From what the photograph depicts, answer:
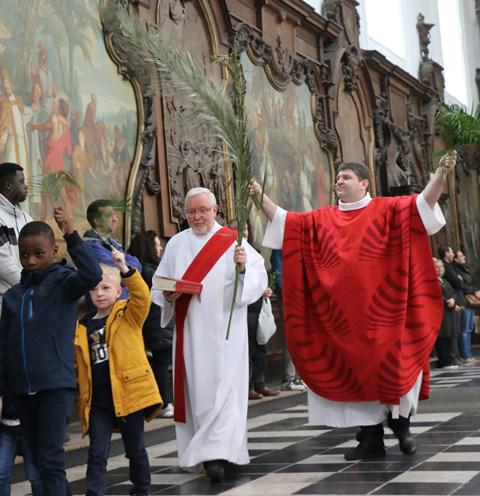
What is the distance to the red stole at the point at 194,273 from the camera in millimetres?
6062

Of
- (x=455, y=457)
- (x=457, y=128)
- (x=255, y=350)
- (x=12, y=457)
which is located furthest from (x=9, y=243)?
(x=255, y=350)

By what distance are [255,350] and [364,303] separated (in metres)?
4.53

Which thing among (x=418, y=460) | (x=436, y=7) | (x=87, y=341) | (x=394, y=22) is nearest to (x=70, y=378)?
(x=87, y=341)

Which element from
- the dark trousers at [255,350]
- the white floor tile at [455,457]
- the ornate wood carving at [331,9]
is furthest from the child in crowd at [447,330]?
the white floor tile at [455,457]

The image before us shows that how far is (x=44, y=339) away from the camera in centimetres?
446

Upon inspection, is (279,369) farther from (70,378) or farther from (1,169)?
(70,378)

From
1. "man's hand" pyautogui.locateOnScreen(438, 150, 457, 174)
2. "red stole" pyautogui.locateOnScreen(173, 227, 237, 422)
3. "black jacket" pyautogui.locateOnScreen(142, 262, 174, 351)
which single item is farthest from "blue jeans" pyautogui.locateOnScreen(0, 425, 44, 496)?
"black jacket" pyautogui.locateOnScreen(142, 262, 174, 351)

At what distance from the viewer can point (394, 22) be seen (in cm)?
2264

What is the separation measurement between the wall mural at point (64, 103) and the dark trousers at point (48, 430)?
4171 millimetres

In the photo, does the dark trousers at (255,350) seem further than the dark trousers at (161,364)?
Yes

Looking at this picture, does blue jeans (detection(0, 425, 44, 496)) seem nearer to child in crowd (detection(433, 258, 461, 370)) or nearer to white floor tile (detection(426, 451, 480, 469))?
white floor tile (detection(426, 451, 480, 469))

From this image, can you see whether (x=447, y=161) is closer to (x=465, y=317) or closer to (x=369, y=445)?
(x=369, y=445)

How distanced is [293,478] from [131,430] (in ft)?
3.51

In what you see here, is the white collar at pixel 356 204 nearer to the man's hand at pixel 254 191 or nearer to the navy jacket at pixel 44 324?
the man's hand at pixel 254 191
